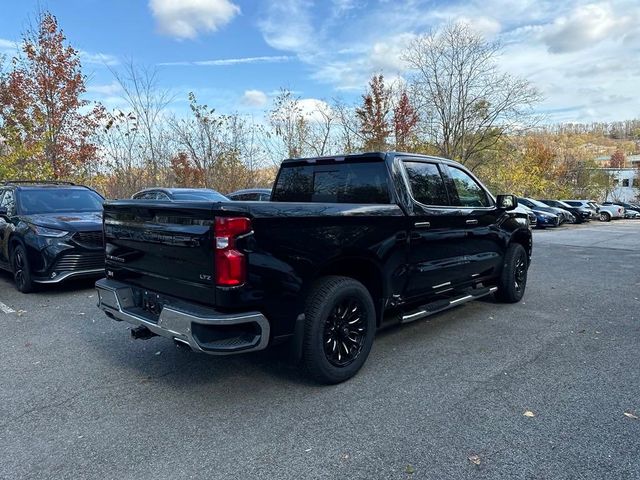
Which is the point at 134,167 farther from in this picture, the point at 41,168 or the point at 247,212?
the point at 247,212

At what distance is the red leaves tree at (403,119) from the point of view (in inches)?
1081

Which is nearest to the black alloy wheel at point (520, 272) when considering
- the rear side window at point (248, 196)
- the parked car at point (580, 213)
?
the rear side window at point (248, 196)

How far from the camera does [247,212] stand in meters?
3.13

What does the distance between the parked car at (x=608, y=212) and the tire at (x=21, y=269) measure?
40833 millimetres

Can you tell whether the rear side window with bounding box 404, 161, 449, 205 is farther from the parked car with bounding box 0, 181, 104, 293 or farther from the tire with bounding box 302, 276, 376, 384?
the parked car with bounding box 0, 181, 104, 293

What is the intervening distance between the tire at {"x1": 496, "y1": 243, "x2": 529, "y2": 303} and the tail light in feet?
14.4

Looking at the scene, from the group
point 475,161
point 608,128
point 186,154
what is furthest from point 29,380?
point 608,128

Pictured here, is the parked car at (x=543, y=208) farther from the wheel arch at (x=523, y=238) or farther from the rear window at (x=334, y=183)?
the rear window at (x=334, y=183)

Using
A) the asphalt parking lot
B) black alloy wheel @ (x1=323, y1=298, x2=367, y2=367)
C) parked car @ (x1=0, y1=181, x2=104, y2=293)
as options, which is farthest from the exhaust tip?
parked car @ (x1=0, y1=181, x2=104, y2=293)

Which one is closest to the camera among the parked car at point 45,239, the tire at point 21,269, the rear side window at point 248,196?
the parked car at point 45,239

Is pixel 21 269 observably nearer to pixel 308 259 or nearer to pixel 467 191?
pixel 308 259

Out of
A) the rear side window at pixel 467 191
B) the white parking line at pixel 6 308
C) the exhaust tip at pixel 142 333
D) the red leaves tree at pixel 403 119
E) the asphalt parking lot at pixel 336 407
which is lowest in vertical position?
the white parking line at pixel 6 308

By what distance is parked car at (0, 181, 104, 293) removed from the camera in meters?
6.82

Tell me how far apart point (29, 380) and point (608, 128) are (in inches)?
4527
